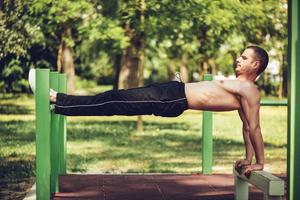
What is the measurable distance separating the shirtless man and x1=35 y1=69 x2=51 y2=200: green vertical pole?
0.16 m

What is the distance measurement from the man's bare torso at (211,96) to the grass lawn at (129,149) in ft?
7.17

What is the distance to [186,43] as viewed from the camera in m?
16.3

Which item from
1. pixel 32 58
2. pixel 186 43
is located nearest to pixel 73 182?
pixel 186 43

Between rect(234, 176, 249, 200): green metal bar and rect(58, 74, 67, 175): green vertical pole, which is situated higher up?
rect(58, 74, 67, 175): green vertical pole

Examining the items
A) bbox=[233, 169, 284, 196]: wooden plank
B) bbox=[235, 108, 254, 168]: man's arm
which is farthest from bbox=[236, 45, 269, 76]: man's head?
bbox=[233, 169, 284, 196]: wooden plank

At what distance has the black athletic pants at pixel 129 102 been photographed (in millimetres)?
5008

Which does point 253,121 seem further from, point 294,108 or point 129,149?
point 129,149

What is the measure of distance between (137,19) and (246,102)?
28.1 feet

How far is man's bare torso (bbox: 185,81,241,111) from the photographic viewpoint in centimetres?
A: 514

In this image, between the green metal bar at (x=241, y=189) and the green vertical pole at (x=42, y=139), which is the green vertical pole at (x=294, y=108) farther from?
the green vertical pole at (x=42, y=139)

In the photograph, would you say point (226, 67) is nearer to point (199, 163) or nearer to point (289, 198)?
point (199, 163)

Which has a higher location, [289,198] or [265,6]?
[265,6]

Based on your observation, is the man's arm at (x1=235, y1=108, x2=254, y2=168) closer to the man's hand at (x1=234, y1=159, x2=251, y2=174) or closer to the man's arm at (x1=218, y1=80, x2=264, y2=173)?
the man's hand at (x1=234, y1=159, x2=251, y2=174)

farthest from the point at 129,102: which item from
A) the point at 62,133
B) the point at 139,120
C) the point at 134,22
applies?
the point at 139,120
